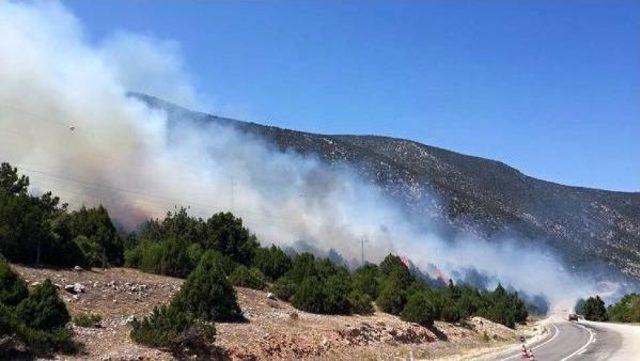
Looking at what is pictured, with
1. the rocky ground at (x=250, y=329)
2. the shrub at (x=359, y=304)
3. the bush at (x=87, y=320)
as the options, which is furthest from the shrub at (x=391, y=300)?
the bush at (x=87, y=320)

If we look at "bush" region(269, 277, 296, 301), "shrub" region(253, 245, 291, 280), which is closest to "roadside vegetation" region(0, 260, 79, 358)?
"bush" region(269, 277, 296, 301)

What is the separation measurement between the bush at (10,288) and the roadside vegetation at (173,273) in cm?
3

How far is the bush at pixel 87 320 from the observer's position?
1753 centimetres

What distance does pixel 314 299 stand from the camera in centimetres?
2933

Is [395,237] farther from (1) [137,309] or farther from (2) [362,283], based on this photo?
(1) [137,309]

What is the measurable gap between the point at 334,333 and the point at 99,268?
10166 mm

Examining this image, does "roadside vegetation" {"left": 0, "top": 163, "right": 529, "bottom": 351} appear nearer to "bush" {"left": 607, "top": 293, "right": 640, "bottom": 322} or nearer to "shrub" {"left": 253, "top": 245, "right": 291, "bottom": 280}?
"shrub" {"left": 253, "top": 245, "right": 291, "bottom": 280}

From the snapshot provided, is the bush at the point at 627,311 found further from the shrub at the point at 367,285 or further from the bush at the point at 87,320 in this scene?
the bush at the point at 87,320

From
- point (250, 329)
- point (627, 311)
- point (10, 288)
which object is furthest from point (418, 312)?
point (627, 311)

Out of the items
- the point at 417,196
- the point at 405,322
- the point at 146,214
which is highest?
the point at 417,196

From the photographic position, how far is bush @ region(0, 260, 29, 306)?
54.1 ft

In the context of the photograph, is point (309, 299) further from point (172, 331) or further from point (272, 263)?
point (172, 331)

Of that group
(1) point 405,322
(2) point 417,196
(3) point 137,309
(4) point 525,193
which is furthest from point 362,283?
(4) point 525,193

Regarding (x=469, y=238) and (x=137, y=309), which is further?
(x=469, y=238)
